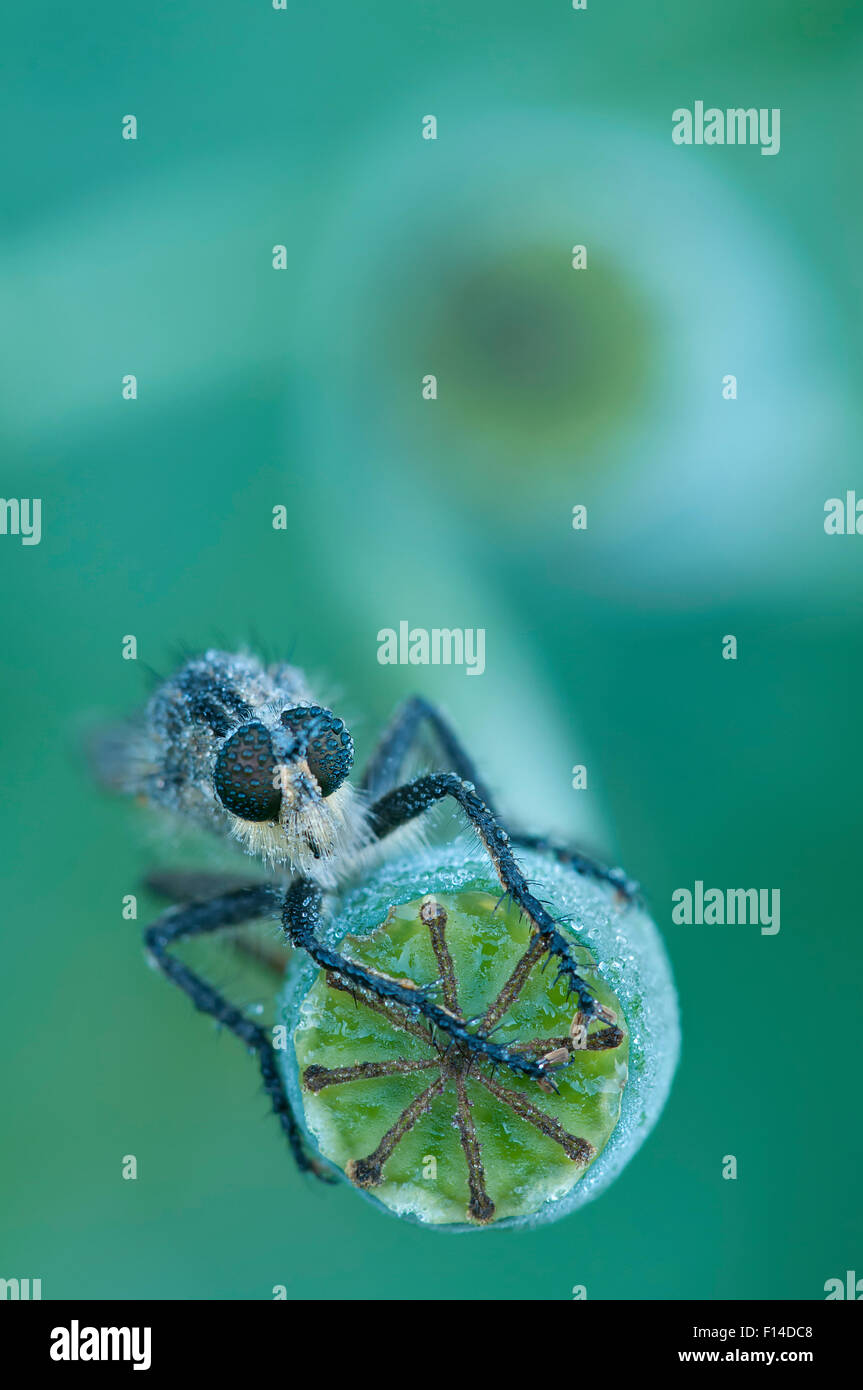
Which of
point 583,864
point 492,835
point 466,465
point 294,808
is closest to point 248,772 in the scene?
point 294,808

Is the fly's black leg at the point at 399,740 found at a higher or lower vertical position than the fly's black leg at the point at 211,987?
higher

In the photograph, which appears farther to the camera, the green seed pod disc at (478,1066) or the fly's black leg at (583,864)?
the fly's black leg at (583,864)

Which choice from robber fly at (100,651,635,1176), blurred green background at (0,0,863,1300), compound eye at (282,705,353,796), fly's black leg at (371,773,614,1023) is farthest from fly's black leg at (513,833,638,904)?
blurred green background at (0,0,863,1300)

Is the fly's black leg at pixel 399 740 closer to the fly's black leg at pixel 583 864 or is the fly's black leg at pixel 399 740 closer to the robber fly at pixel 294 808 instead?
the robber fly at pixel 294 808

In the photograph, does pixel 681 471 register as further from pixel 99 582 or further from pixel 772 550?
pixel 99 582

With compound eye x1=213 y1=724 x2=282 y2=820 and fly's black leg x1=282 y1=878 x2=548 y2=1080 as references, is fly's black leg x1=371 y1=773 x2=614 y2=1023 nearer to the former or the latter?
fly's black leg x1=282 y1=878 x2=548 y2=1080

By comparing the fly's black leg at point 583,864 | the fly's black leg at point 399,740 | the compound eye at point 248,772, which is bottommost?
the fly's black leg at point 583,864

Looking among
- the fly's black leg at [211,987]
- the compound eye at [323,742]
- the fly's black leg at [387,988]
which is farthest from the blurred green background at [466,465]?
the fly's black leg at [387,988]

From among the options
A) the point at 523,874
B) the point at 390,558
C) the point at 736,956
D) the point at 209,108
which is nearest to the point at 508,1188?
A: the point at 523,874
